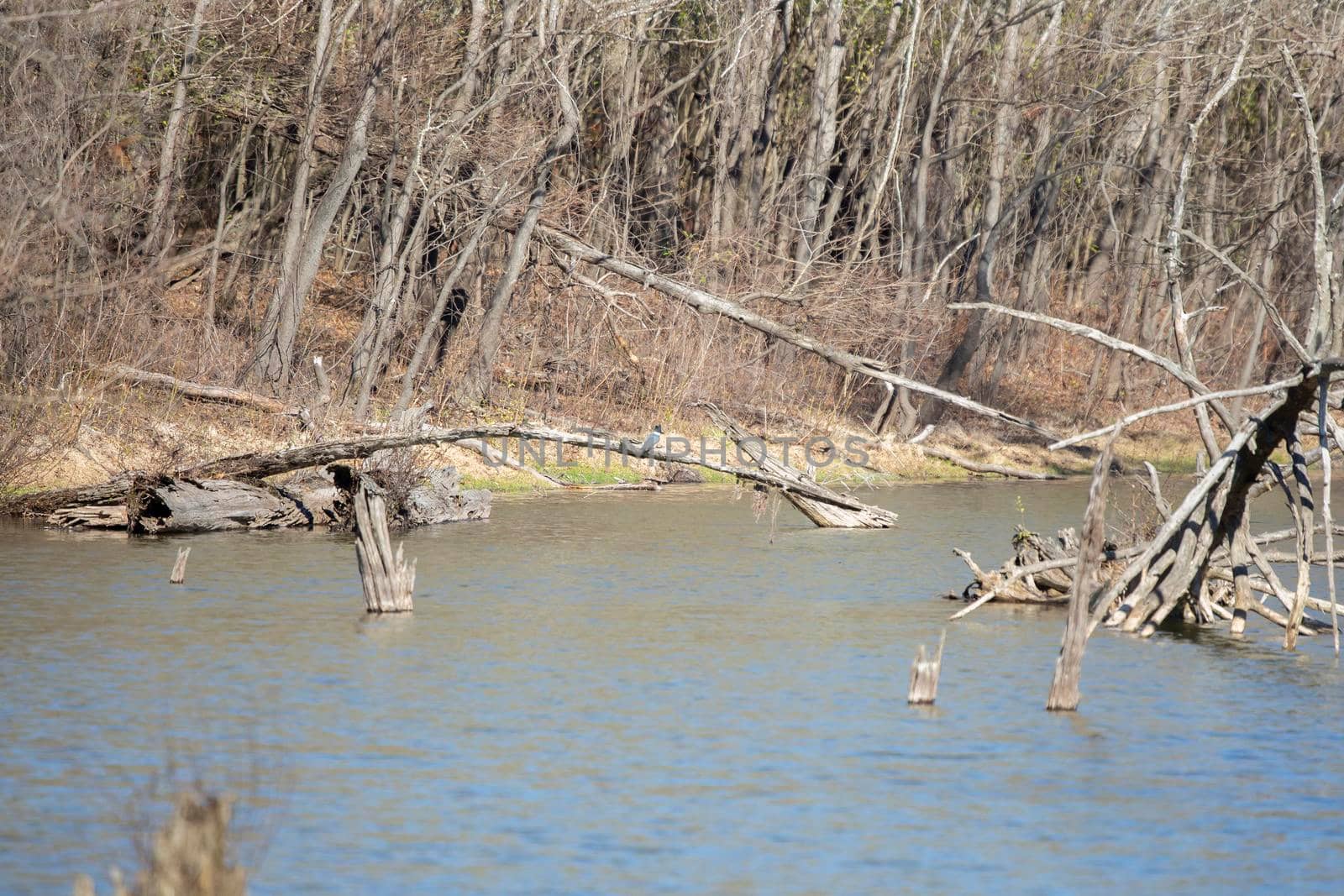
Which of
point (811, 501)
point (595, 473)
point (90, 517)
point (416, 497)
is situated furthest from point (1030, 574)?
point (595, 473)

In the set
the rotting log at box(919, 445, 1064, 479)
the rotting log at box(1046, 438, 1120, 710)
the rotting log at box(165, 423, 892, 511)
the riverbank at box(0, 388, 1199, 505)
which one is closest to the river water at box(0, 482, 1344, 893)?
the rotting log at box(1046, 438, 1120, 710)

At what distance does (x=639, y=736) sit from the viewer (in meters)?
10.2

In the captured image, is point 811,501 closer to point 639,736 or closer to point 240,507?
point 240,507

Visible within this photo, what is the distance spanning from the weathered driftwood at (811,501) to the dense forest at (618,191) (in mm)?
2632

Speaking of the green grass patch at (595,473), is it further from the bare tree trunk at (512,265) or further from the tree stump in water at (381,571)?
the tree stump in water at (381,571)

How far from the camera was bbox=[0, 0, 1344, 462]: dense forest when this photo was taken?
22.3 m

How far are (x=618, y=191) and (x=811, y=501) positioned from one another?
963cm

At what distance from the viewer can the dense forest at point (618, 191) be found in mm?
22266

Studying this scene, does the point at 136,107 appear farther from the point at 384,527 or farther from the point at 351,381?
the point at 384,527

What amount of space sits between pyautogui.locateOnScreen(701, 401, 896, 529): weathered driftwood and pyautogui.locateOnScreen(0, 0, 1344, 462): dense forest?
2.63m

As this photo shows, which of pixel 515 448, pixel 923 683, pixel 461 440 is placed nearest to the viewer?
pixel 923 683

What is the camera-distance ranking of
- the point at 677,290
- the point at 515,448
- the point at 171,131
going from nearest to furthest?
the point at 171,131 → the point at 515,448 → the point at 677,290

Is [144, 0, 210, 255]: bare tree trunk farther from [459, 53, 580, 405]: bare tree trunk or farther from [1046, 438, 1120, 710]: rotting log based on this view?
[1046, 438, 1120, 710]: rotting log

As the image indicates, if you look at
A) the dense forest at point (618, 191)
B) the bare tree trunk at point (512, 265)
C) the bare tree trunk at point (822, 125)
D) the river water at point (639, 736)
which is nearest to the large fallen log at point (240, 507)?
the river water at point (639, 736)
